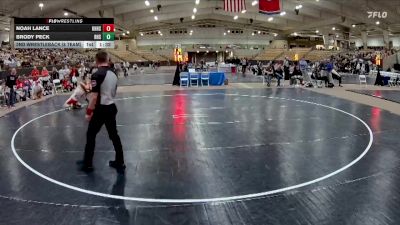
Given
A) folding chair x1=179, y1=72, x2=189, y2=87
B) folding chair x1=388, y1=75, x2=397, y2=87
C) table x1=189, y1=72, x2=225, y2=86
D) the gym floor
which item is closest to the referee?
the gym floor

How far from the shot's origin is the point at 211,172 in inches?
246

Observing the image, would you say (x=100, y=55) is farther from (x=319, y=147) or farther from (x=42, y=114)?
(x=42, y=114)

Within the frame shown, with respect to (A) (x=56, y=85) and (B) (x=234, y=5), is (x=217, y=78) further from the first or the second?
(A) (x=56, y=85)

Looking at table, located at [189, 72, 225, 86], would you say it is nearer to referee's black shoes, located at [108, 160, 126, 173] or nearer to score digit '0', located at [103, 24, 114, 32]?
score digit '0', located at [103, 24, 114, 32]

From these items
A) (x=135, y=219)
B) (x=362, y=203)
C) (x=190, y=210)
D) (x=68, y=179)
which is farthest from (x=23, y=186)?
(x=362, y=203)

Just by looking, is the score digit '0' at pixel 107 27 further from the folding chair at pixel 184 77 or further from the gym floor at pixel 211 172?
the folding chair at pixel 184 77

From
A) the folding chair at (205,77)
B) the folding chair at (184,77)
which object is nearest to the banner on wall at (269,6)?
the folding chair at (205,77)

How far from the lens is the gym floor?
15.1 feet
